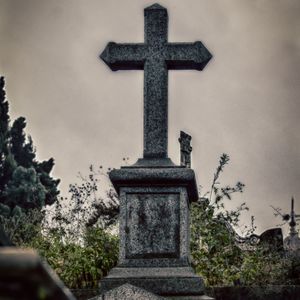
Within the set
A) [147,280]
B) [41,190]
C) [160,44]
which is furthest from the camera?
[41,190]

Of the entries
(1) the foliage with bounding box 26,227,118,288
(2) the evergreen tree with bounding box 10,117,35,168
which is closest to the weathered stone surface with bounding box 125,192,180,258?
(1) the foliage with bounding box 26,227,118,288

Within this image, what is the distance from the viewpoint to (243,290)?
31.5 ft

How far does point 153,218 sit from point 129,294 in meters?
1.03

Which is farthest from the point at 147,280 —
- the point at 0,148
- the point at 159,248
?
the point at 0,148

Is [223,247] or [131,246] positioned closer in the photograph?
[131,246]

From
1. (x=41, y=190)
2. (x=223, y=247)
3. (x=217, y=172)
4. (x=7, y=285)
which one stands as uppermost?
(x=41, y=190)

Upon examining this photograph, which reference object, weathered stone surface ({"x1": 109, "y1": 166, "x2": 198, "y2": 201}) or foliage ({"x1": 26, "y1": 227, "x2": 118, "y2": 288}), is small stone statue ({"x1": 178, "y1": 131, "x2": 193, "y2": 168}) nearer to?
foliage ({"x1": 26, "y1": 227, "x2": 118, "y2": 288})

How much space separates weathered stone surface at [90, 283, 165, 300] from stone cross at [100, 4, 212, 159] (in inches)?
62.3

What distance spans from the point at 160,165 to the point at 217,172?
6.12 meters

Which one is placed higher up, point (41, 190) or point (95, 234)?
point (41, 190)

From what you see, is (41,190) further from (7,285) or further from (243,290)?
(7,285)

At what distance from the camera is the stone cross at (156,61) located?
8023 mm

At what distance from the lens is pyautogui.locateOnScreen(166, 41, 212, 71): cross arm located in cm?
827

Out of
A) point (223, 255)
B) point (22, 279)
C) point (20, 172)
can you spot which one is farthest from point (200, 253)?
point (20, 172)
